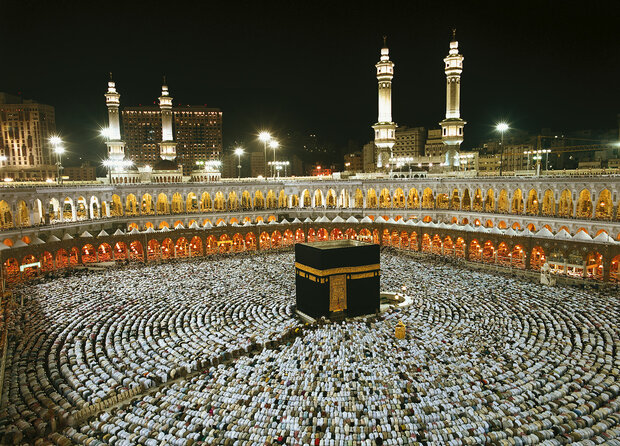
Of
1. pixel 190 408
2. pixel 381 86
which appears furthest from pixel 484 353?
pixel 381 86

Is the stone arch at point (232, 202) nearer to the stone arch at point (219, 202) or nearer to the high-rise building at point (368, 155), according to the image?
the stone arch at point (219, 202)

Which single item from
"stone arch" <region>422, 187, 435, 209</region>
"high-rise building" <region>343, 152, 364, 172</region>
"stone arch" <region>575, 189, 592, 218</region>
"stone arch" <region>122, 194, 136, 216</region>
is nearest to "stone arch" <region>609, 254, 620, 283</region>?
"stone arch" <region>575, 189, 592, 218</region>

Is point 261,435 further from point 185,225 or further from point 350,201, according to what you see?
point 350,201

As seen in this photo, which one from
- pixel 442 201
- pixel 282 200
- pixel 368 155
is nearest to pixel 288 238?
pixel 282 200

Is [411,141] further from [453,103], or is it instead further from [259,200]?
[259,200]

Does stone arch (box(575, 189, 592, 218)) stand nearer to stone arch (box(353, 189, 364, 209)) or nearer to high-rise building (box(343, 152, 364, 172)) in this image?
stone arch (box(353, 189, 364, 209))

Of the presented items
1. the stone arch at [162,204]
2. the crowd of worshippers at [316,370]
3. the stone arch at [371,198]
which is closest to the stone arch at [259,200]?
the stone arch at [162,204]

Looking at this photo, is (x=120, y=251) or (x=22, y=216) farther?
(x=120, y=251)
